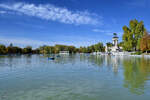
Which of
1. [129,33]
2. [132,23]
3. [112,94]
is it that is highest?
[132,23]

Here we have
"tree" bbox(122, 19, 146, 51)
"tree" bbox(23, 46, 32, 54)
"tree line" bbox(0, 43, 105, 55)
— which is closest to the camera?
"tree" bbox(122, 19, 146, 51)

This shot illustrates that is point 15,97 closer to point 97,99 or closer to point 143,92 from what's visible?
point 97,99

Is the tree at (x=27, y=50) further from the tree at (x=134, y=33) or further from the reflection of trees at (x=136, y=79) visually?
the reflection of trees at (x=136, y=79)

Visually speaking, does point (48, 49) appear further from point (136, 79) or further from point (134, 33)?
A: point (136, 79)

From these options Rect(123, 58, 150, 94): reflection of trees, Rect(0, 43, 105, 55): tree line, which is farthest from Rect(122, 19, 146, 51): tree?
Rect(0, 43, 105, 55): tree line

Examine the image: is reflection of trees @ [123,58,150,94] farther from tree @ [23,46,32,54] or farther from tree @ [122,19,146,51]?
tree @ [23,46,32,54]

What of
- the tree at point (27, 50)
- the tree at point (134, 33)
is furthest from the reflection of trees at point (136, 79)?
the tree at point (27, 50)

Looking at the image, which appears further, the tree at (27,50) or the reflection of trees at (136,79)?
the tree at (27,50)

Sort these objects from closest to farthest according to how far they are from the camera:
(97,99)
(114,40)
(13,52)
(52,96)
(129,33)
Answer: (97,99) < (52,96) < (129,33) < (114,40) < (13,52)

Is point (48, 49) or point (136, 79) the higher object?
point (48, 49)

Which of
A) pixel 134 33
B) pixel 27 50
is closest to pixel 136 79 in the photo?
pixel 134 33

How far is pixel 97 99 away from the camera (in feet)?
20.7

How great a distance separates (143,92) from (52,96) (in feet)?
16.4

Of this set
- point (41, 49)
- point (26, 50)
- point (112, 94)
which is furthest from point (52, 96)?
point (41, 49)
